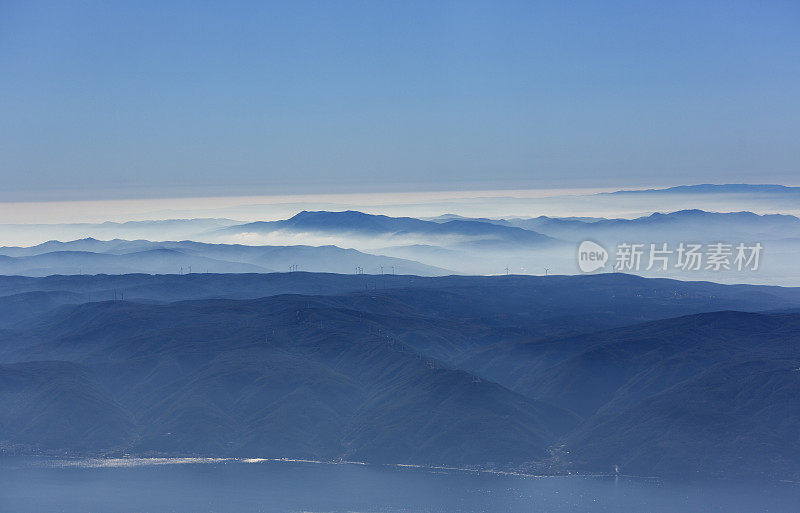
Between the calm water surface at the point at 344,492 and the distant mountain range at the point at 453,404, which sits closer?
the calm water surface at the point at 344,492

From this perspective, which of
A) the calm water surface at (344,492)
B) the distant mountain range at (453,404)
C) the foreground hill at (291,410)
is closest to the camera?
the calm water surface at (344,492)

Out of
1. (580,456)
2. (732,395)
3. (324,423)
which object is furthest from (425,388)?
(732,395)

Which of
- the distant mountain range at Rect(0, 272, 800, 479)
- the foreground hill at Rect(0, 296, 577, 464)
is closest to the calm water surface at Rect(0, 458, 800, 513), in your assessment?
the distant mountain range at Rect(0, 272, 800, 479)

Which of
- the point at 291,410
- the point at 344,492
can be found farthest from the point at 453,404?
the point at 344,492

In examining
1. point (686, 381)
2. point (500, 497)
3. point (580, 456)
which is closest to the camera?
point (500, 497)

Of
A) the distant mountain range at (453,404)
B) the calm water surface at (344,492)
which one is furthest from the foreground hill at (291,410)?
the calm water surface at (344,492)

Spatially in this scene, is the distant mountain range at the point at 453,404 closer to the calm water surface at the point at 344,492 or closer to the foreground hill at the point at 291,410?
the foreground hill at the point at 291,410

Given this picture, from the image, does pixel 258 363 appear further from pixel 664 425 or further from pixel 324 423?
pixel 664 425

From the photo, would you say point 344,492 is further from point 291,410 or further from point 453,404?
point 291,410
